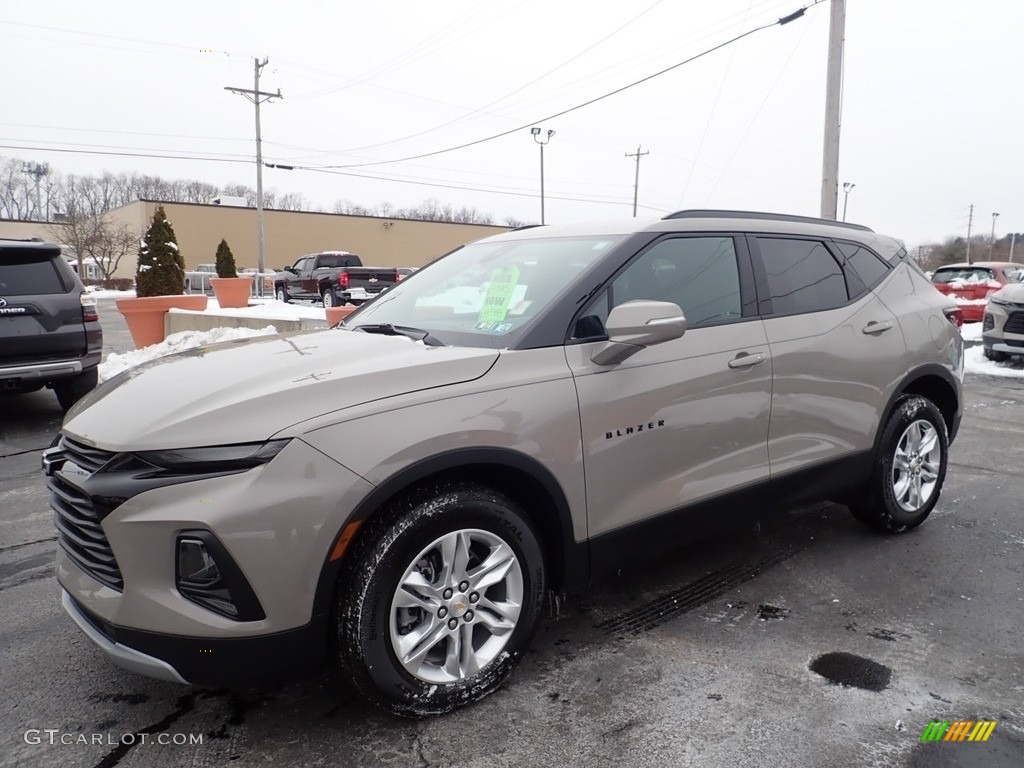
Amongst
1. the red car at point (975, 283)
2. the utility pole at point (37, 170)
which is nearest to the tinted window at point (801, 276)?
the red car at point (975, 283)

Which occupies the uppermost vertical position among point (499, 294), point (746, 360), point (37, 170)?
point (37, 170)

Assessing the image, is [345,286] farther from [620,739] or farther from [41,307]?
[620,739]

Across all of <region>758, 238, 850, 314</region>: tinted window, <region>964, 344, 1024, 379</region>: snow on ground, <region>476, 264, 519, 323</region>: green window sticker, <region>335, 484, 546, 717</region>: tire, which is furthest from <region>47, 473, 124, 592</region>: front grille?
<region>964, 344, 1024, 379</region>: snow on ground

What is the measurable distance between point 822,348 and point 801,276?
40 cm

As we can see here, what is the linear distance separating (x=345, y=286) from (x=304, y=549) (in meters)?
19.4

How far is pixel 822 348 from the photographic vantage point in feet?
11.8

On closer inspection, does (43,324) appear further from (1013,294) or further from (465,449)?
(1013,294)

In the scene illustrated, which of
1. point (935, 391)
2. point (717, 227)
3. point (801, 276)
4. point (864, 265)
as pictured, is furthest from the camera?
point (935, 391)

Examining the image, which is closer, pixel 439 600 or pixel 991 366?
pixel 439 600

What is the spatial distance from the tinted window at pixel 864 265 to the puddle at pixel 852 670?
1.96m

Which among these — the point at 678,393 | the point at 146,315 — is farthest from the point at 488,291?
the point at 146,315

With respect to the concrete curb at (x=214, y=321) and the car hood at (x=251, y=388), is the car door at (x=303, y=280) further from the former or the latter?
the car hood at (x=251, y=388)

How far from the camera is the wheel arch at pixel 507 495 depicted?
7.24 ft

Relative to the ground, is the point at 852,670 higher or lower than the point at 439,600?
lower
